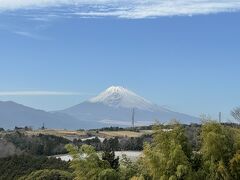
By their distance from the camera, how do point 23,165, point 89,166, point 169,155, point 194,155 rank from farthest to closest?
point 23,165 < point 89,166 < point 194,155 < point 169,155

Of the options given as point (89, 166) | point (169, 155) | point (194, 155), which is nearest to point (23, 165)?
point (89, 166)

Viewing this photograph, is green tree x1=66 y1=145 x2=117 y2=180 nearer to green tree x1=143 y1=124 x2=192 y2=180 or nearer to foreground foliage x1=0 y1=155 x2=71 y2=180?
green tree x1=143 y1=124 x2=192 y2=180

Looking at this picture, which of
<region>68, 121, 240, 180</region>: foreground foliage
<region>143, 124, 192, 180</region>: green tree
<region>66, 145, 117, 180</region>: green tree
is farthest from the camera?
<region>66, 145, 117, 180</region>: green tree

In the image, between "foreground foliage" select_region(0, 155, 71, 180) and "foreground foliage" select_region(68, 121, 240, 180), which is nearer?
"foreground foliage" select_region(68, 121, 240, 180)

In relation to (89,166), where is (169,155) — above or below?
above

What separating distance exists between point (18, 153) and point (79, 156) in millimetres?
43162

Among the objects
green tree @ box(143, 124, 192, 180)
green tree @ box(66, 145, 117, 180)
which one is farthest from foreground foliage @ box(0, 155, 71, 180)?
green tree @ box(143, 124, 192, 180)

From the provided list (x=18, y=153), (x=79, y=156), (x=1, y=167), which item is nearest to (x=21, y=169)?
(x=1, y=167)

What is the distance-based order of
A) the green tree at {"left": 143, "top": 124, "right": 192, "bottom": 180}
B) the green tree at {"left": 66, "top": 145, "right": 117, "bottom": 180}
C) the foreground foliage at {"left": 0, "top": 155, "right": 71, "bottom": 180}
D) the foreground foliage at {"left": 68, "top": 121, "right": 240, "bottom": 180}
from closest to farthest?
the foreground foliage at {"left": 68, "top": 121, "right": 240, "bottom": 180}, the green tree at {"left": 143, "top": 124, "right": 192, "bottom": 180}, the green tree at {"left": 66, "top": 145, "right": 117, "bottom": 180}, the foreground foliage at {"left": 0, "top": 155, "right": 71, "bottom": 180}

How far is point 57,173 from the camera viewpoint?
148 feet

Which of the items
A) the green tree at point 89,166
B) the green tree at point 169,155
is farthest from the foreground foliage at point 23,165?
the green tree at point 169,155

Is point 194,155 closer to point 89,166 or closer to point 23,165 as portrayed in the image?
point 89,166

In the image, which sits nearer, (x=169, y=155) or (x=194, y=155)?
(x=169, y=155)

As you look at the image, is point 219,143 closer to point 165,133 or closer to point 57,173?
point 165,133
